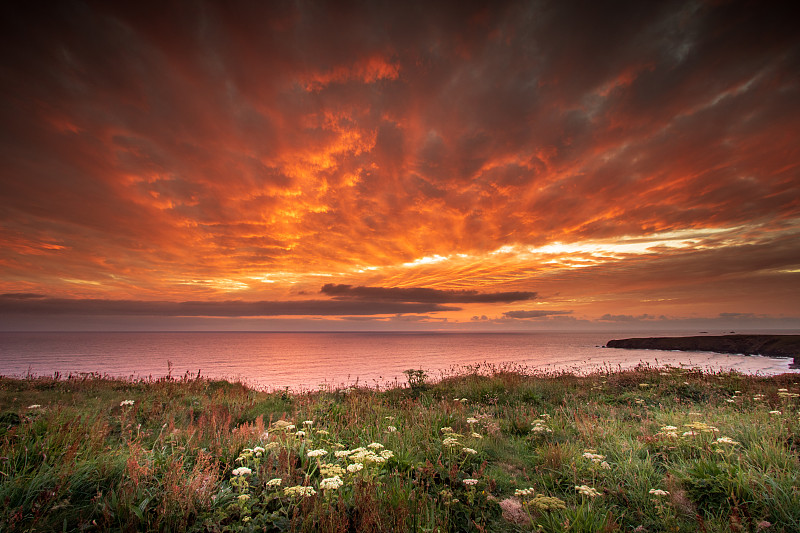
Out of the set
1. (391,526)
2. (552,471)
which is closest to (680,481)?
(552,471)

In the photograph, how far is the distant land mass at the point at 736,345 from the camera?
47.1m

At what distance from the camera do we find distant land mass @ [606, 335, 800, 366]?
155ft

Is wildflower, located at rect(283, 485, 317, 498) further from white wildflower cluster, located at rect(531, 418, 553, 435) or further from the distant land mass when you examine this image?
the distant land mass

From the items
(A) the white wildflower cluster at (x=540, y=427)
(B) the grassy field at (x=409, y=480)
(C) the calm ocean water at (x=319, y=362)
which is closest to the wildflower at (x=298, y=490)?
(B) the grassy field at (x=409, y=480)

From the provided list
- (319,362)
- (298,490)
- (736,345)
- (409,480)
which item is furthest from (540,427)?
(736,345)

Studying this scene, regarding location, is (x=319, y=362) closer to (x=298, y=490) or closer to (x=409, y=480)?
(x=409, y=480)

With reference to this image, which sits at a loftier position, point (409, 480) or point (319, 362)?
point (409, 480)

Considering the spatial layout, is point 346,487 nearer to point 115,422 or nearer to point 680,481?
point 680,481

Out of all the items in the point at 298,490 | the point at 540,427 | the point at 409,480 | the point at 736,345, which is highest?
the point at 298,490

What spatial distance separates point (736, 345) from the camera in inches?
2339

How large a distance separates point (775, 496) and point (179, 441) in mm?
9085

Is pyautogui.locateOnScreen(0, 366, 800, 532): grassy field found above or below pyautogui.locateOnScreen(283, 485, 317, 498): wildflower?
below

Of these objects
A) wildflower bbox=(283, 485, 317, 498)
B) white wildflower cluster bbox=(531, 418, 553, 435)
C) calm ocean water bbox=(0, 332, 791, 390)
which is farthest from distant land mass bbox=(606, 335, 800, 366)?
wildflower bbox=(283, 485, 317, 498)

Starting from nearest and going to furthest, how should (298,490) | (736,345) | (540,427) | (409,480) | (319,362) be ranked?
(298,490) → (409,480) → (540,427) → (319,362) → (736,345)
